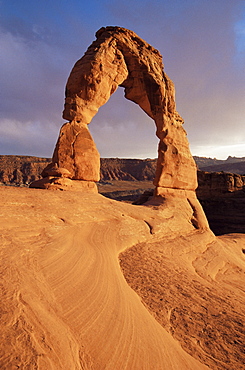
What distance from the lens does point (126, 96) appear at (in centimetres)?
1045

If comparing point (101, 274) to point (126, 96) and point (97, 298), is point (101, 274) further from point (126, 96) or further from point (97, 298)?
point (126, 96)

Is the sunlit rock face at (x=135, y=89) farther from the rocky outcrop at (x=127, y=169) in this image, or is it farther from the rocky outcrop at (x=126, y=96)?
the rocky outcrop at (x=127, y=169)

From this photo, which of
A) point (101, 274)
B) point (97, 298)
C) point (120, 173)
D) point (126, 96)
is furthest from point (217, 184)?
point (120, 173)

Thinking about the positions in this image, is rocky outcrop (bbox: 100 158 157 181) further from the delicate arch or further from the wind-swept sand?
the wind-swept sand

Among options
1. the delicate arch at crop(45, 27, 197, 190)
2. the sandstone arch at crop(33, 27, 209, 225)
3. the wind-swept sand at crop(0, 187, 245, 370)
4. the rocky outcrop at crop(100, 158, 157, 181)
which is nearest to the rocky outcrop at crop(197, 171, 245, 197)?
the delicate arch at crop(45, 27, 197, 190)

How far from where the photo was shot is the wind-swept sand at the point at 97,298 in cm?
172

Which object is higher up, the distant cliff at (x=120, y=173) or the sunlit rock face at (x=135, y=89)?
the sunlit rock face at (x=135, y=89)

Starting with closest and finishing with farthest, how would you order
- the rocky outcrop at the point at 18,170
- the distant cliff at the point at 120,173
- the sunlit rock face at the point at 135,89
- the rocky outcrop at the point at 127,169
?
the sunlit rock face at the point at 135,89 < the distant cliff at the point at 120,173 < the rocky outcrop at the point at 18,170 < the rocky outcrop at the point at 127,169

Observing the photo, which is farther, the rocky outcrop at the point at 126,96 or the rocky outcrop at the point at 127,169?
the rocky outcrop at the point at 127,169

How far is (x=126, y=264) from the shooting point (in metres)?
3.93

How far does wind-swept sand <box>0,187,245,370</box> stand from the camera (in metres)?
1.72

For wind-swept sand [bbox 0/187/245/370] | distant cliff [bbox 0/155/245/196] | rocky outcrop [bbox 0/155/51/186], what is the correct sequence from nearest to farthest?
wind-swept sand [bbox 0/187/245/370], distant cliff [bbox 0/155/245/196], rocky outcrop [bbox 0/155/51/186]

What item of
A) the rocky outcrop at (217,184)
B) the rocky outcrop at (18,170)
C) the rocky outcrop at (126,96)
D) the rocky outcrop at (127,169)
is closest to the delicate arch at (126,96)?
the rocky outcrop at (126,96)

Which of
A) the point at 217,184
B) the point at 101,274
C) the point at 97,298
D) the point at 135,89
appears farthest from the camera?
the point at 217,184
